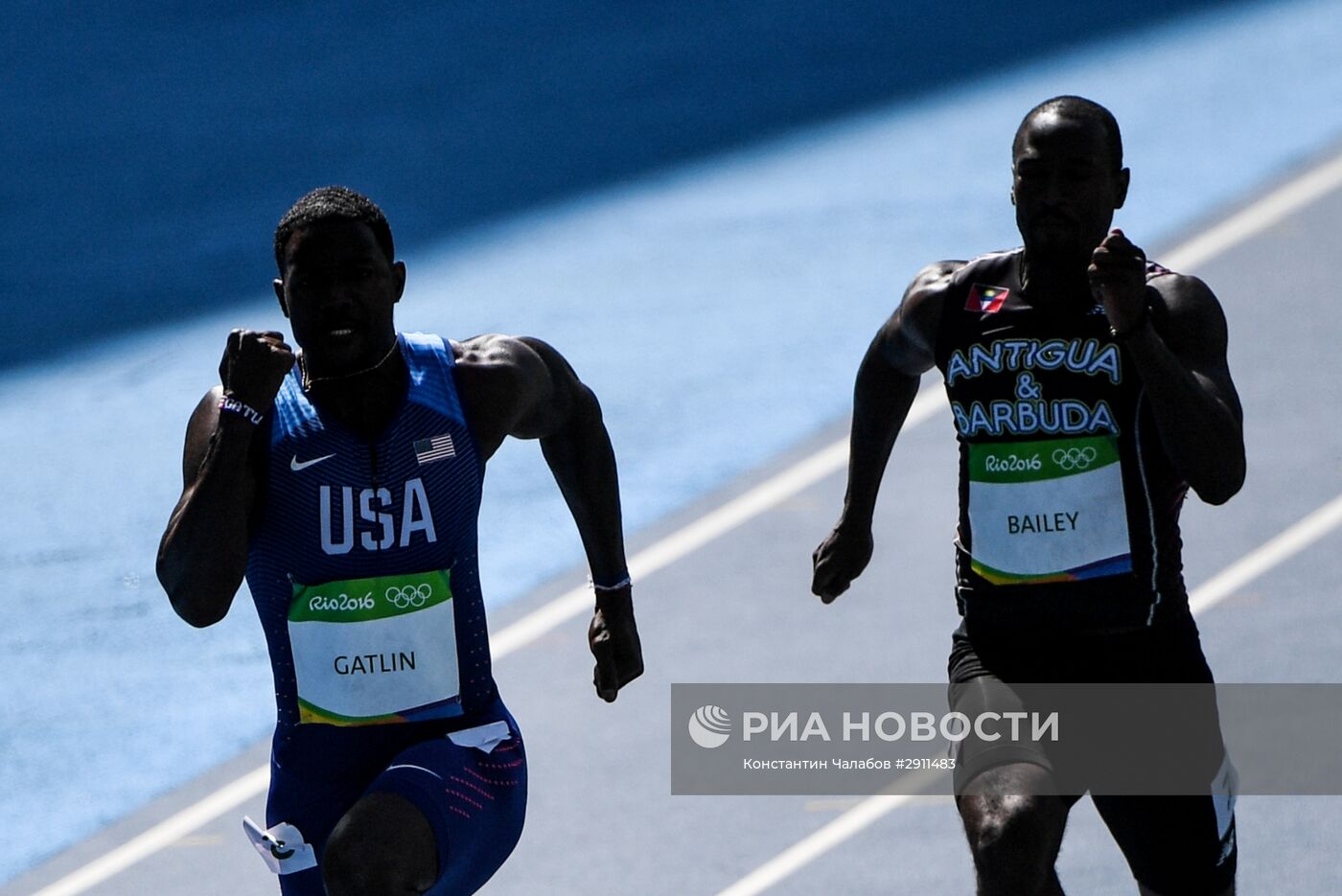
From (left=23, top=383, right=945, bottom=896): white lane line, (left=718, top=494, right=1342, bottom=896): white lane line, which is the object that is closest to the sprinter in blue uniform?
(left=718, top=494, right=1342, bottom=896): white lane line

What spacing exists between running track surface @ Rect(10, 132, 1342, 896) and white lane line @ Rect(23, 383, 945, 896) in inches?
1.8

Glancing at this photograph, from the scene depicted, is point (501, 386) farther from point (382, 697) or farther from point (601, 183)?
point (601, 183)

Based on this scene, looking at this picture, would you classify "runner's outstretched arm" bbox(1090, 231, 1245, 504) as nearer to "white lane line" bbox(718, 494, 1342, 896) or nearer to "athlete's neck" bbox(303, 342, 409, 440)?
"athlete's neck" bbox(303, 342, 409, 440)

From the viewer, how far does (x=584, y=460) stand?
492 cm

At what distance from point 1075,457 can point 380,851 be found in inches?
65.6

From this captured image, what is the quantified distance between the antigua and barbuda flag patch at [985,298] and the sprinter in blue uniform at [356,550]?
102 cm

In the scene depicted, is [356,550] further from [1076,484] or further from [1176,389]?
[1176,389]

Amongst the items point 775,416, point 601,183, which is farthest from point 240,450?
point 601,183

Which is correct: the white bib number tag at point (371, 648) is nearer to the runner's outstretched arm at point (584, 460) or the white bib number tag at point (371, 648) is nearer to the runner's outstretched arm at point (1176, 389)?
the runner's outstretched arm at point (584, 460)

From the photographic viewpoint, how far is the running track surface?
19.5 ft

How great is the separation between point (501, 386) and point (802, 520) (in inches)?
149

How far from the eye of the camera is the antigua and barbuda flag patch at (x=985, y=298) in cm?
472

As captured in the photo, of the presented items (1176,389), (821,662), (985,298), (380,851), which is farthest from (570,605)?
(1176,389)

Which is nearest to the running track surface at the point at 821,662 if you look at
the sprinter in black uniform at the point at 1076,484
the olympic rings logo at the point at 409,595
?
the sprinter in black uniform at the point at 1076,484
